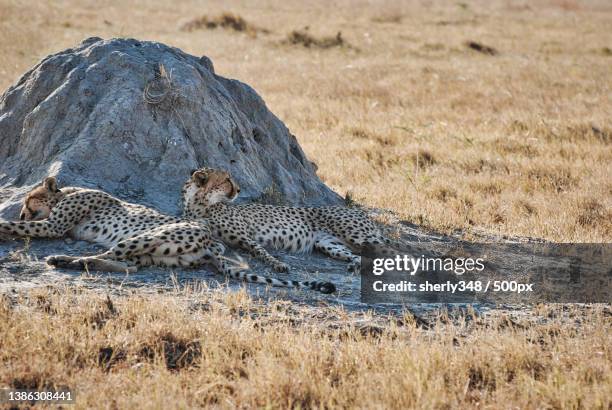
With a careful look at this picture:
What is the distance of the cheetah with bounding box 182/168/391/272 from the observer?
6311 mm

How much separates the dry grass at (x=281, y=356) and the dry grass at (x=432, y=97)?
3158mm

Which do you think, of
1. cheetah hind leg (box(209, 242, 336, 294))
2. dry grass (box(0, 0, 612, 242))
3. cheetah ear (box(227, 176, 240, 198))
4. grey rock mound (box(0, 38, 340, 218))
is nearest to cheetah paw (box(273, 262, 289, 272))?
cheetah hind leg (box(209, 242, 336, 294))

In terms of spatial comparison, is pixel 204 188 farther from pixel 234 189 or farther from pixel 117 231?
pixel 117 231

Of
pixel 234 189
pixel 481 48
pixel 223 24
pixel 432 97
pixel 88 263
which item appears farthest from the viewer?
pixel 223 24

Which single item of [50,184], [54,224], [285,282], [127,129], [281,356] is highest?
[127,129]

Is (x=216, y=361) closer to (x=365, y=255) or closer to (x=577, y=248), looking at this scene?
(x=365, y=255)

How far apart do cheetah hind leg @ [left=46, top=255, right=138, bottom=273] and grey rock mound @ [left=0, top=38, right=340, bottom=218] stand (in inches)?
44.4

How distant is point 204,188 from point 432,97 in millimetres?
8393

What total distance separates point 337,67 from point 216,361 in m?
13.2

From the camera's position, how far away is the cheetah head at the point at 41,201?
6.20m

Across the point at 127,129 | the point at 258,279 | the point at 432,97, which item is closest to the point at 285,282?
the point at 258,279

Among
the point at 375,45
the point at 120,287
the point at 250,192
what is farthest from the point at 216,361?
the point at 375,45

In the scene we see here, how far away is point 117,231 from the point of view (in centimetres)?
595

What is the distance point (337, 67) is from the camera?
16781 mm
